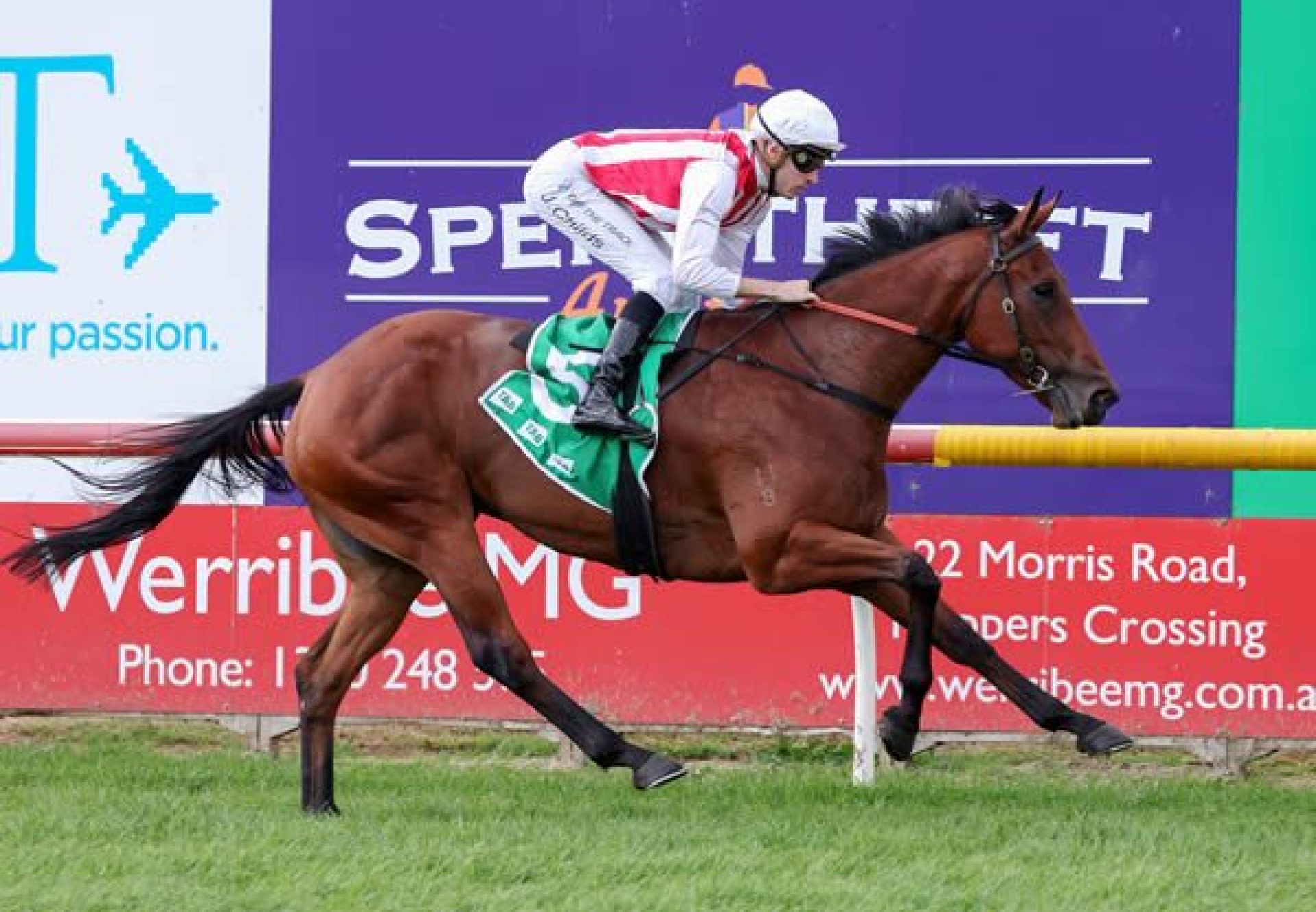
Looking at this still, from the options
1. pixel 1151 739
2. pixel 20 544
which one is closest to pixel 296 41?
pixel 20 544

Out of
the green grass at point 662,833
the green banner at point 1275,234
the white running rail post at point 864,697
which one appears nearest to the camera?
the green grass at point 662,833

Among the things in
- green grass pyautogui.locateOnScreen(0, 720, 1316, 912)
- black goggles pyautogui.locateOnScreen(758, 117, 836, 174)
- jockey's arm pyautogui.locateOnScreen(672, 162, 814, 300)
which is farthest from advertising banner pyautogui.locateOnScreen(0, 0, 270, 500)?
black goggles pyautogui.locateOnScreen(758, 117, 836, 174)

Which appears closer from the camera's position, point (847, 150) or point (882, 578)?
point (882, 578)

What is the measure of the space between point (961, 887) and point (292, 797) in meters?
2.29

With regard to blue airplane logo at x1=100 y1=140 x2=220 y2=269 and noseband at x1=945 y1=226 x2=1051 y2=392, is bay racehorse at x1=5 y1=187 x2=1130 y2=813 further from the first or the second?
blue airplane logo at x1=100 y1=140 x2=220 y2=269

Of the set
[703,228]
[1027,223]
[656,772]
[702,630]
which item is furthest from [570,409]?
[702,630]

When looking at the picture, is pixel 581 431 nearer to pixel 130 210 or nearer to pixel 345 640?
pixel 345 640

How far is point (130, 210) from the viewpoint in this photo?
27.0 ft

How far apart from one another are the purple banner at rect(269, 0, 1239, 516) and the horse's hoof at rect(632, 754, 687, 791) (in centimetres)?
220

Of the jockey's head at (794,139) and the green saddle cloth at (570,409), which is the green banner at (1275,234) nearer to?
the jockey's head at (794,139)

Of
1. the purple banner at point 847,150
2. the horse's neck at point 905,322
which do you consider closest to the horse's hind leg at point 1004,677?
the horse's neck at point 905,322

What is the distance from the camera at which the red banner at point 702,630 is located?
748 centimetres

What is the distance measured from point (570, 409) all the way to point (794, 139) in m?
0.91

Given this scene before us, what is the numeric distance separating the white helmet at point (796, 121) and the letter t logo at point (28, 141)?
3195 millimetres
